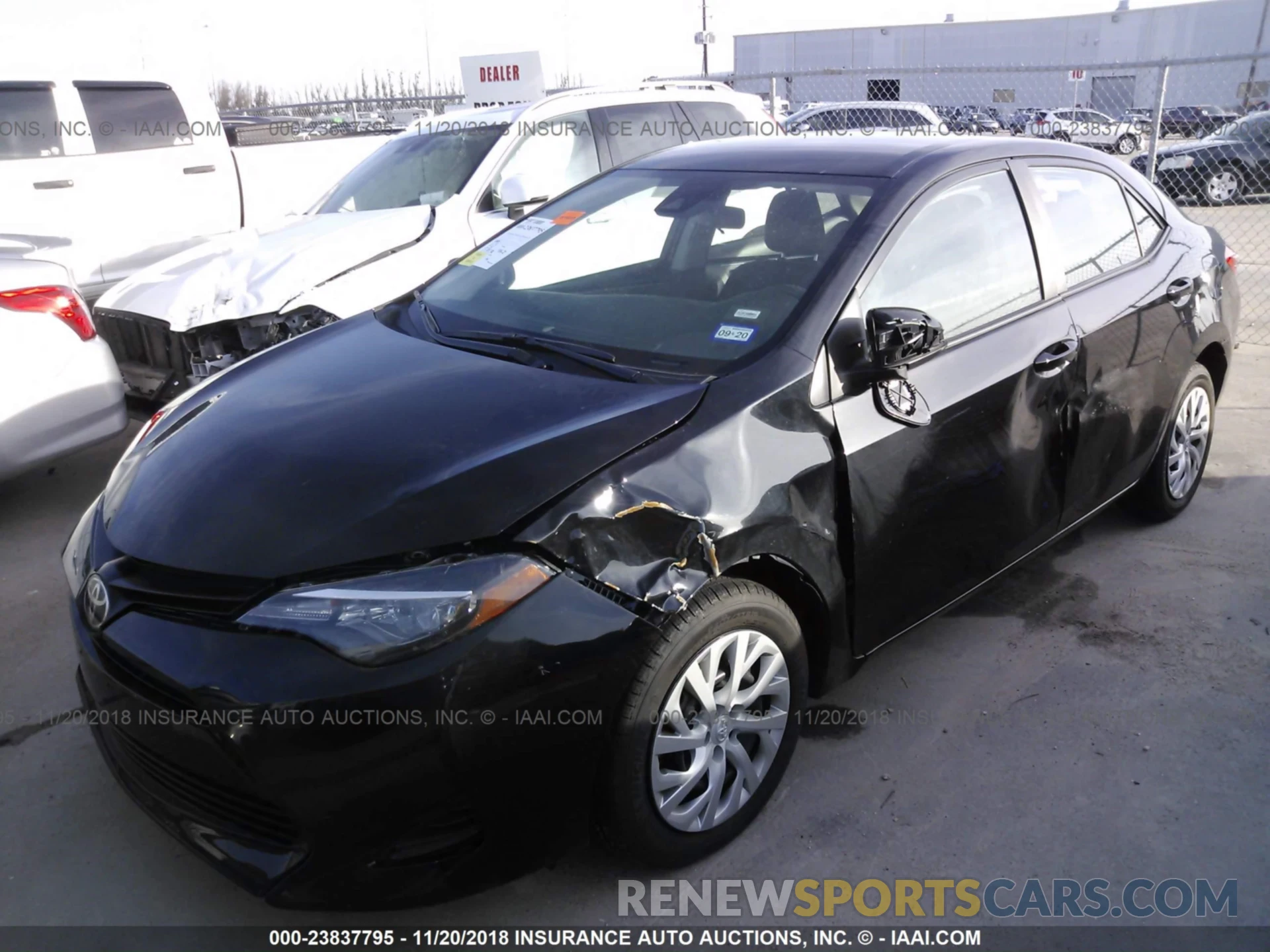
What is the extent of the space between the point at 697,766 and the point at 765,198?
69.7 inches

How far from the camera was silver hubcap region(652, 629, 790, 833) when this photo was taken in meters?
2.38

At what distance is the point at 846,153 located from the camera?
3275 millimetres

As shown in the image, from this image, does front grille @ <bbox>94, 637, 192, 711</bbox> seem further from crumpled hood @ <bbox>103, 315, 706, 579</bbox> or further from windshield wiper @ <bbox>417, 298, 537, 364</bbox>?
windshield wiper @ <bbox>417, 298, 537, 364</bbox>

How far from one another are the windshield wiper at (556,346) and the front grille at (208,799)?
1.32m

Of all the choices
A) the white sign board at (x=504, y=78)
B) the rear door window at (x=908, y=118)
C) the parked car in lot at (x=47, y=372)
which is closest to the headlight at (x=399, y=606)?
the parked car in lot at (x=47, y=372)

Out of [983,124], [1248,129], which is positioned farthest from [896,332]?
[983,124]

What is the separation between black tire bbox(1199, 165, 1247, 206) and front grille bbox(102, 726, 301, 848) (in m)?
15.5

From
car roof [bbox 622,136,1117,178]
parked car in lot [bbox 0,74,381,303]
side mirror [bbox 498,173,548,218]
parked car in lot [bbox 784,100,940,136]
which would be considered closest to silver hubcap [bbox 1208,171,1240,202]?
parked car in lot [bbox 784,100,940,136]

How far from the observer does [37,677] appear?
3.45 m

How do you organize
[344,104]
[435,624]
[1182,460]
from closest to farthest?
1. [435,624]
2. [1182,460]
3. [344,104]

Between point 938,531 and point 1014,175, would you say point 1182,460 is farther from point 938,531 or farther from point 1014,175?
point 938,531

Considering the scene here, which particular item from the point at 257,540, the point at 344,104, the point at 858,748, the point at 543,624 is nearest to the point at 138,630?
the point at 257,540

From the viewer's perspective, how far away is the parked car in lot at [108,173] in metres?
7.38

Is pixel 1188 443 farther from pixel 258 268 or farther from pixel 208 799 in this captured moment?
pixel 258 268
